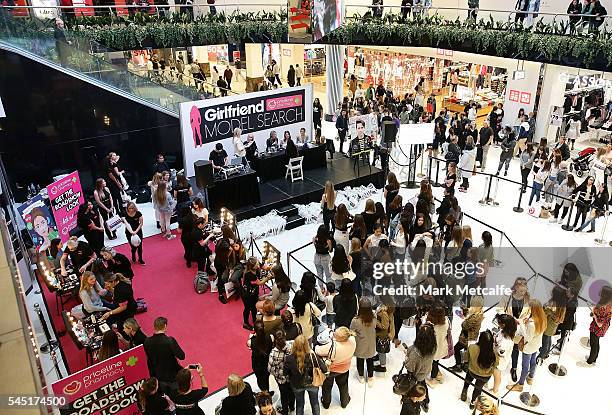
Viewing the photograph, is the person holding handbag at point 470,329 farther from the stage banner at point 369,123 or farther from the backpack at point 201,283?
the stage banner at point 369,123

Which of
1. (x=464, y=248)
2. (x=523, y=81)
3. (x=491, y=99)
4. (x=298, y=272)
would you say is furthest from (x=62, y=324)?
(x=491, y=99)

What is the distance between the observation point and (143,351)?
532cm

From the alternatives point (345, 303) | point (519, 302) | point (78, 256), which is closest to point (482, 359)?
point (519, 302)

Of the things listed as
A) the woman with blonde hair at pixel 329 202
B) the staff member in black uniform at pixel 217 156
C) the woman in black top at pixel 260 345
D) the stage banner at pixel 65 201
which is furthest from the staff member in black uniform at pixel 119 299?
A: the staff member in black uniform at pixel 217 156

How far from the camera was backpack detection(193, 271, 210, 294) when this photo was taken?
8.23 metres

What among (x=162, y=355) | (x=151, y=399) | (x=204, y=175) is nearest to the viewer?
(x=151, y=399)

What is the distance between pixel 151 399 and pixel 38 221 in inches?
186

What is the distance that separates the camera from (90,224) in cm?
838

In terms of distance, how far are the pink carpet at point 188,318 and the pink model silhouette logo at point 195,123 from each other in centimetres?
354

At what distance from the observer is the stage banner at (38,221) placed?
26.4 feet

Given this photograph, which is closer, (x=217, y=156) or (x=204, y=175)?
(x=204, y=175)

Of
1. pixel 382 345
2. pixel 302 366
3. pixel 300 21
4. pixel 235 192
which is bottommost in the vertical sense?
pixel 382 345

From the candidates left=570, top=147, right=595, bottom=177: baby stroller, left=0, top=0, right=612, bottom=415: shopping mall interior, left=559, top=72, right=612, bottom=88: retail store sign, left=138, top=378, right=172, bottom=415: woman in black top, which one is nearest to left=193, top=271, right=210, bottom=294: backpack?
left=0, top=0, right=612, bottom=415: shopping mall interior

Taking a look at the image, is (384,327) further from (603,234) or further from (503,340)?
(603,234)
